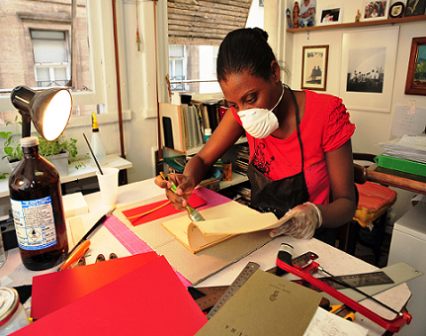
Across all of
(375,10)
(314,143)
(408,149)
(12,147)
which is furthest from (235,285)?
(375,10)

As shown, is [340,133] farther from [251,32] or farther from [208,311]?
[208,311]

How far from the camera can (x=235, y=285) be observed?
2.56 ft

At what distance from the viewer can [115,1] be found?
85.0 inches

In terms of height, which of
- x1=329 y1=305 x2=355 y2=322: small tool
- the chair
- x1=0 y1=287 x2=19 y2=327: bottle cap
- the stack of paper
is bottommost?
the chair

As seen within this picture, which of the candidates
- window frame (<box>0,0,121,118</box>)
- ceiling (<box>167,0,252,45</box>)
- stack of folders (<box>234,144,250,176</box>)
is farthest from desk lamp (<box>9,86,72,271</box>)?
ceiling (<box>167,0,252,45</box>)

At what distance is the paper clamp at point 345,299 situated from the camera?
2.19 ft

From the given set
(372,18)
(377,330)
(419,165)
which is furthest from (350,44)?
(377,330)

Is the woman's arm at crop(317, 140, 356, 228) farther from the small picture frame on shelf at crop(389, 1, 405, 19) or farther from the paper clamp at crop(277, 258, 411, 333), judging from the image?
the small picture frame on shelf at crop(389, 1, 405, 19)

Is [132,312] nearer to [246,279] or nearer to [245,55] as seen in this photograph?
[246,279]

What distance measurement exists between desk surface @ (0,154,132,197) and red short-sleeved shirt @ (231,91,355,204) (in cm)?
108

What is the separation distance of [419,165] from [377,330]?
124 centimetres

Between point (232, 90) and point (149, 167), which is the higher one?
point (232, 90)

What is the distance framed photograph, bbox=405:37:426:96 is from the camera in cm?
250

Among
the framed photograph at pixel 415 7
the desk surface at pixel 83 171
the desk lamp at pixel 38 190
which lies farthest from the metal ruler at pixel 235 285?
the framed photograph at pixel 415 7
